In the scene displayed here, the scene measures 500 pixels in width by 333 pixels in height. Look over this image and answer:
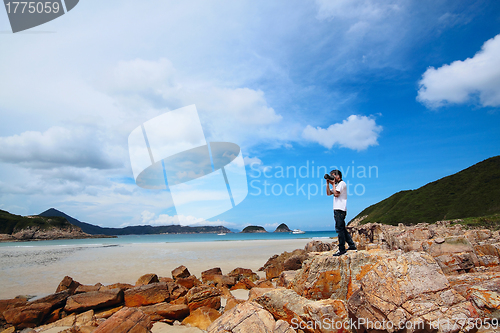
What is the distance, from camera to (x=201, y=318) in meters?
7.76

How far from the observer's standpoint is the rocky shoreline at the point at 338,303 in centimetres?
455

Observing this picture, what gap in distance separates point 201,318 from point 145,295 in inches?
126

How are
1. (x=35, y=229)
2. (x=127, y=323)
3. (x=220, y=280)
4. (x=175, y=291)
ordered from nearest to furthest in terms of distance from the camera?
1. (x=127, y=323)
2. (x=175, y=291)
3. (x=220, y=280)
4. (x=35, y=229)

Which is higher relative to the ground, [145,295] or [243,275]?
[145,295]

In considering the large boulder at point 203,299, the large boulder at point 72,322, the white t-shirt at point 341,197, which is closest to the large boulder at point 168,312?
the large boulder at point 203,299

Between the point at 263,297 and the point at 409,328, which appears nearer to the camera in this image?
the point at 409,328

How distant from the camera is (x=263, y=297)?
20.3 ft

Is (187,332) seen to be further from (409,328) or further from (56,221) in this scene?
(56,221)

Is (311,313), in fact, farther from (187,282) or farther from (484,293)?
(187,282)

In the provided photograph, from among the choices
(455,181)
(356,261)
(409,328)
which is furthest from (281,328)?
(455,181)

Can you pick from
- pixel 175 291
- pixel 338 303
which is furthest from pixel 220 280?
pixel 338 303

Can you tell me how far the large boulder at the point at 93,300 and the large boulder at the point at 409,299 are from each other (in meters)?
8.65

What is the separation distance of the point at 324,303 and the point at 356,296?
0.71 metres

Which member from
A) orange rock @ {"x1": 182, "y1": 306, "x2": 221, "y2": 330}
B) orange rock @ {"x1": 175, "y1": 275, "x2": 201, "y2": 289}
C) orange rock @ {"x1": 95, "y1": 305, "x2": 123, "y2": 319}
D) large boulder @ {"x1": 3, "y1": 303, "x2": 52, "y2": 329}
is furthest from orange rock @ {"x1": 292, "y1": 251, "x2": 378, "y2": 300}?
large boulder @ {"x1": 3, "y1": 303, "x2": 52, "y2": 329}
